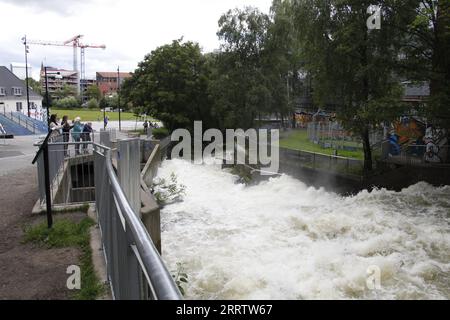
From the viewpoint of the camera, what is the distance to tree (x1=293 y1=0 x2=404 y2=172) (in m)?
18.2

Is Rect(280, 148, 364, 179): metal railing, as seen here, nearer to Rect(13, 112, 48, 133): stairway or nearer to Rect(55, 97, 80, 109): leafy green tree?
Rect(13, 112, 48, 133): stairway

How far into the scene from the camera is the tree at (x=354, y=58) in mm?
18203

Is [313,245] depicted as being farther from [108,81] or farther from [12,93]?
[108,81]

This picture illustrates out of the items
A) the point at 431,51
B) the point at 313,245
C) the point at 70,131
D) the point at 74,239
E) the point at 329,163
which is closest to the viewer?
the point at 74,239

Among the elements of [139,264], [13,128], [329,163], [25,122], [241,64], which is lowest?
[329,163]

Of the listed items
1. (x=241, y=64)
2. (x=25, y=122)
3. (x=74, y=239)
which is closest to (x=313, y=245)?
(x=74, y=239)

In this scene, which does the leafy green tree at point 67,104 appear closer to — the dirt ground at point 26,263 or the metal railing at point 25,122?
the metal railing at point 25,122

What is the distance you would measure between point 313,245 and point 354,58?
10884 mm

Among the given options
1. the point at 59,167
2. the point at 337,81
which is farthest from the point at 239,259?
the point at 337,81

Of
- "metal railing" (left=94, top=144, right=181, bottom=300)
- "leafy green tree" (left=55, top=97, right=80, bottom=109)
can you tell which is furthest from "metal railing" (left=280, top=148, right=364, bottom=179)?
"leafy green tree" (left=55, top=97, right=80, bottom=109)

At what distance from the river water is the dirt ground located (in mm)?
3545

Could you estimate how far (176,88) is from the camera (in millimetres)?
40188
